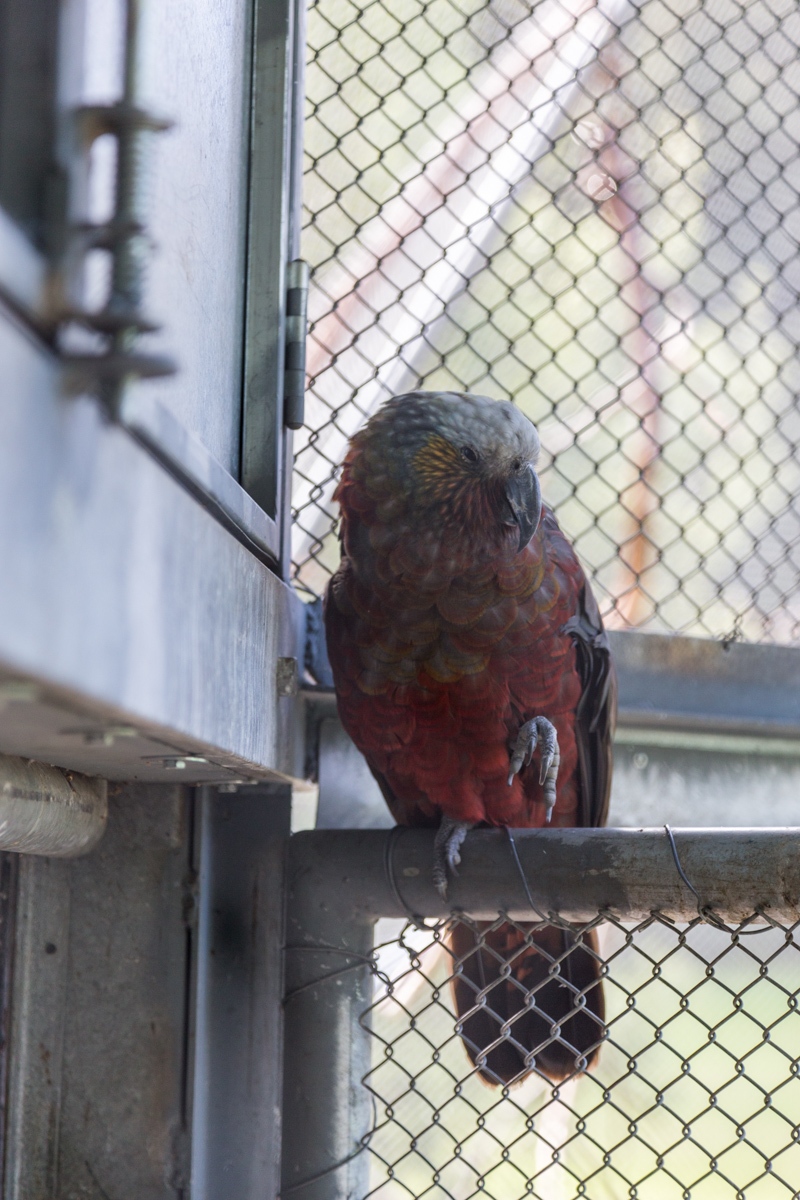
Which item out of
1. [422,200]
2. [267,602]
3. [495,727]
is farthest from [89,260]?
[422,200]

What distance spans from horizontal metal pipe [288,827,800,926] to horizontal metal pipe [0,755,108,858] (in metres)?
0.34

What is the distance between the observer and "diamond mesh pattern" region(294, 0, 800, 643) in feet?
7.85

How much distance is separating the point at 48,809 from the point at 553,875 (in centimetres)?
72

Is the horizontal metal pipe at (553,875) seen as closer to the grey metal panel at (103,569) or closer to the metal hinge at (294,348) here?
the grey metal panel at (103,569)

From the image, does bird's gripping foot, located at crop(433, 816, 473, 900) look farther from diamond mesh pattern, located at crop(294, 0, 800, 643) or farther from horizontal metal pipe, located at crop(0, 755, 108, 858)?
diamond mesh pattern, located at crop(294, 0, 800, 643)

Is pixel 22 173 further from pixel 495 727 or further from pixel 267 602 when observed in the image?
pixel 495 727

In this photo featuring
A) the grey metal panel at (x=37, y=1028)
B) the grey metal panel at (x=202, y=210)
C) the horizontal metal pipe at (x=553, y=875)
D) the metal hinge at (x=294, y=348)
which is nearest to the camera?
the grey metal panel at (x=202, y=210)

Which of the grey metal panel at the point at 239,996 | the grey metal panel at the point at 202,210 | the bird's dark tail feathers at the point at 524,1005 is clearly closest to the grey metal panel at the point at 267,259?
the grey metal panel at the point at 202,210

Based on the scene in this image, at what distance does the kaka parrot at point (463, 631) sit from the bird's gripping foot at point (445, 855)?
11 centimetres

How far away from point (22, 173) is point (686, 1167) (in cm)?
288

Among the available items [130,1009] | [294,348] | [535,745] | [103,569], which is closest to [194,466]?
[103,569]

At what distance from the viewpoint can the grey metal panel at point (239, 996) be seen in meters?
1.48

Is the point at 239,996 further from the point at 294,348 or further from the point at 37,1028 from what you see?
the point at 294,348

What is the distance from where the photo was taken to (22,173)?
0.62 meters
